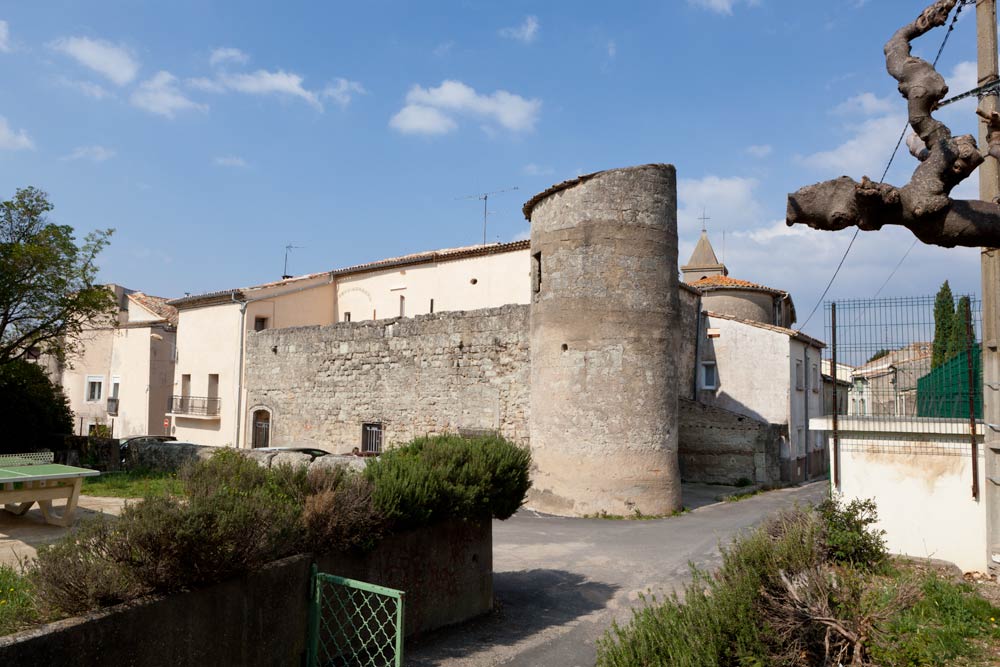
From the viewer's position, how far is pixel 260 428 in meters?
23.6

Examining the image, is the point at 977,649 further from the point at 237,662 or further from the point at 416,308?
the point at 416,308

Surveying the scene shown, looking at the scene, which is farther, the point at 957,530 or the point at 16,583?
the point at 957,530

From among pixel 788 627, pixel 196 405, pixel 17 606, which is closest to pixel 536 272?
pixel 788 627

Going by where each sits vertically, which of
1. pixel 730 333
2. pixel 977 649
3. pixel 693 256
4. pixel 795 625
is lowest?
pixel 977 649

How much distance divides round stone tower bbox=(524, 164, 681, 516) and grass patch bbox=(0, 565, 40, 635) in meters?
11.0

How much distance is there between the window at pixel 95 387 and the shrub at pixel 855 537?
30.4m

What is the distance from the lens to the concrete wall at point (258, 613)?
375 centimetres

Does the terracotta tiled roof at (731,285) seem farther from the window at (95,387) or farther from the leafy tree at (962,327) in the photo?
the window at (95,387)

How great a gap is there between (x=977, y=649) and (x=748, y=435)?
539 inches

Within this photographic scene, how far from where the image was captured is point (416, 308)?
83.2 ft

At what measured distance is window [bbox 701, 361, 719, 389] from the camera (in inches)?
834

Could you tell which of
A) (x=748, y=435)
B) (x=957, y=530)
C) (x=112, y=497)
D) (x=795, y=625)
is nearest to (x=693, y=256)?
(x=748, y=435)

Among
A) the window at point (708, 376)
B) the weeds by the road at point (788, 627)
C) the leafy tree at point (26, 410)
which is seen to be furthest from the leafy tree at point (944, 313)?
the leafy tree at point (26, 410)

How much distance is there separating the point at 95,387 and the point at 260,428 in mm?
11775
